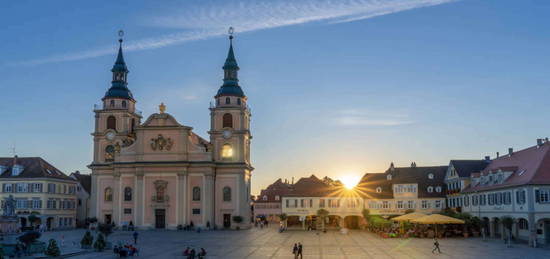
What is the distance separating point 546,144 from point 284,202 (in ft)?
116

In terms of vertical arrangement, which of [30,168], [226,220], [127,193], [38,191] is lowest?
[226,220]

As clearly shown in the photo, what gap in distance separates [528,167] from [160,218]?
4521 cm

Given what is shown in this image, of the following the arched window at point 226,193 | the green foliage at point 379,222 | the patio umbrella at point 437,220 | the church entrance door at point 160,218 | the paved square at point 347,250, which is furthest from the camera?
the arched window at point 226,193

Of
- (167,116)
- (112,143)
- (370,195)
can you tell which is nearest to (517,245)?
(370,195)

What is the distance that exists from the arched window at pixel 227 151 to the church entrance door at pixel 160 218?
432 inches

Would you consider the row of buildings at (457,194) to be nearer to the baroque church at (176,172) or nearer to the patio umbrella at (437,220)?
the patio umbrella at (437,220)

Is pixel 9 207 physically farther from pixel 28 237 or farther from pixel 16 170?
pixel 16 170

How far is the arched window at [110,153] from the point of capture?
82000mm

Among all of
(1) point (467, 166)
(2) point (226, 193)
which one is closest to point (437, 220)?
(1) point (467, 166)

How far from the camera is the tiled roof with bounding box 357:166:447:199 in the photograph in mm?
72500

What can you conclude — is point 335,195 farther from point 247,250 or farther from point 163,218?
point 247,250

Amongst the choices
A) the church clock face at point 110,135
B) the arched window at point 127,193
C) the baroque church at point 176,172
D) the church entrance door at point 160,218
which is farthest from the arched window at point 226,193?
the church clock face at point 110,135

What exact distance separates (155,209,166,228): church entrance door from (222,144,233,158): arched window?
10963 mm

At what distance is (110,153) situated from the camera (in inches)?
3236
